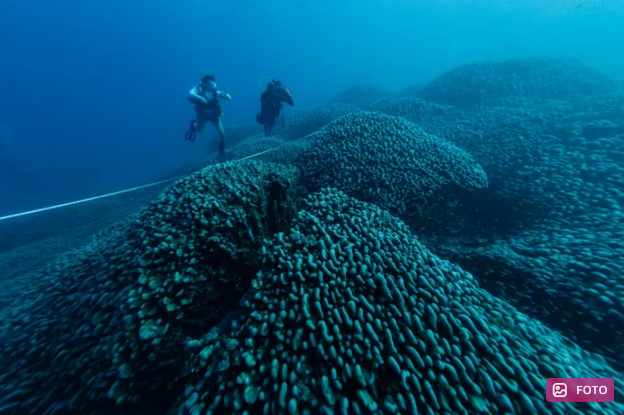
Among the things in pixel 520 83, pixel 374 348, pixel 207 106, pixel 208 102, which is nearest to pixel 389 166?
pixel 374 348

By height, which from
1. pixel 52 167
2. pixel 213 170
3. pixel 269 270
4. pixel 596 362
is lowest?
pixel 596 362

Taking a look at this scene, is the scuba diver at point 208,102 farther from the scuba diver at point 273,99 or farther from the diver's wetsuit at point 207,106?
the scuba diver at point 273,99

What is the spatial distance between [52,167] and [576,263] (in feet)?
265

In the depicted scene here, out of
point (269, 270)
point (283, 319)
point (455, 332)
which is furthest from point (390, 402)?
point (269, 270)

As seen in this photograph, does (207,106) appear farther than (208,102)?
Yes

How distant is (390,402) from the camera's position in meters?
2.07

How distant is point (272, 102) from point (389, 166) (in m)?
7.93

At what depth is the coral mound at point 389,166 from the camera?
5.72 meters

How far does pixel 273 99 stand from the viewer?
38.1 ft

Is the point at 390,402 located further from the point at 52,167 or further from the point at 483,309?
the point at 52,167

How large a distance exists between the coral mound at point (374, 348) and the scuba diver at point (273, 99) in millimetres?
9765

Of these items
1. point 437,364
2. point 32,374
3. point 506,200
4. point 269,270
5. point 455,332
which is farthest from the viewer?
point 506,200

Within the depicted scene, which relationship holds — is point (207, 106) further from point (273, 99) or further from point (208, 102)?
point (273, 99)

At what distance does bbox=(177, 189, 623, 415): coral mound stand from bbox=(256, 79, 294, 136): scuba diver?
32.0 feet
